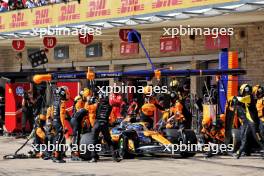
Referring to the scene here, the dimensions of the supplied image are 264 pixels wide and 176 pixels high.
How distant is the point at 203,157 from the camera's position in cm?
1825

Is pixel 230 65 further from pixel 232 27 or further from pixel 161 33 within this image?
pixel 161 33

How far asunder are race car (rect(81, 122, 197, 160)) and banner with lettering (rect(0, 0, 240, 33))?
4.18 metres

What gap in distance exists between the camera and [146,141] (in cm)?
1798

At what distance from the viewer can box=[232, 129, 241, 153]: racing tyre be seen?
59.8 ft

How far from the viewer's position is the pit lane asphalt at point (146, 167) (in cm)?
1485

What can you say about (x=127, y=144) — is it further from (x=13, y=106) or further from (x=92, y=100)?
(x=13, y=106)

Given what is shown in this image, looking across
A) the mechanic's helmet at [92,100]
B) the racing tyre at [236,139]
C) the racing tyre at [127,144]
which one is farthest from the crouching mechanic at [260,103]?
the mechanic's helmet at [92,100]

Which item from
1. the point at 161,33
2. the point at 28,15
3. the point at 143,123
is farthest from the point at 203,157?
the point at 28,15

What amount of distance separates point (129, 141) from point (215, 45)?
8.18 m

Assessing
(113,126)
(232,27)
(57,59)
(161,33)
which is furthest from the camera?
(57,59)

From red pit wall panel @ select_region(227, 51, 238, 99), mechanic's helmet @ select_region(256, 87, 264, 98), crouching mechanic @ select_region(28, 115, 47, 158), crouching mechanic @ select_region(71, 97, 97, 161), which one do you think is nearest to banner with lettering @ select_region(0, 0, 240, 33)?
red pit wall panel @ select_region(227, 51, 238, 99)

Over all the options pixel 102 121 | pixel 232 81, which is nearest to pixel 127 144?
pixel 102 121

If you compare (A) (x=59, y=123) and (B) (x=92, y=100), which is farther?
(B) (x=92, y=100)

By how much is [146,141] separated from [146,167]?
Result: 2038 millimetres
